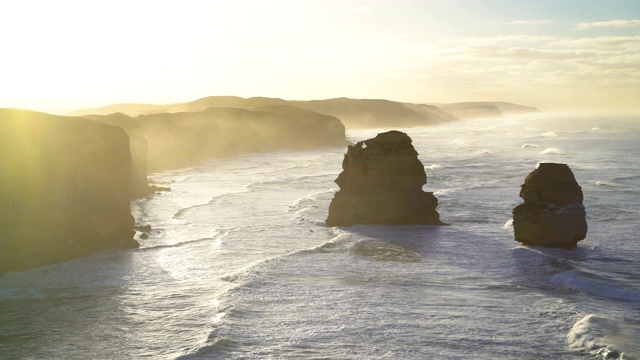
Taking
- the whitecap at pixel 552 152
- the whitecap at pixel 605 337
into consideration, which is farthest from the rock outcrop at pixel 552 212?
the whitecap at pixel 552 152

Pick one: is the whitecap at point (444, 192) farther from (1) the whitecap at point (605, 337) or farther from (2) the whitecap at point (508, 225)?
(1) the whitecap at point (605, 337)

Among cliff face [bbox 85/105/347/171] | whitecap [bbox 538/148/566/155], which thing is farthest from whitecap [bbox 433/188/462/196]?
whitecap [bbox 538/148/566/155]

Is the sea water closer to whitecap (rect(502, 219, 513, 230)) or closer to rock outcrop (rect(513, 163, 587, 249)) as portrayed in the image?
whitecap (rect(502, 219, 513, 230))

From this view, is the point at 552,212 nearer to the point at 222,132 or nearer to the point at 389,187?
the point at 389,187

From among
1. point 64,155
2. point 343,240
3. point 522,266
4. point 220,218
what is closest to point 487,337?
point 522,266

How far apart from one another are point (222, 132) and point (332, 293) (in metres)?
73.9

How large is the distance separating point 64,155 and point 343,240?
11.8m

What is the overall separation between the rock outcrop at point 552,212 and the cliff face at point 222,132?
4632 cm

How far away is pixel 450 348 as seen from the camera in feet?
50.9

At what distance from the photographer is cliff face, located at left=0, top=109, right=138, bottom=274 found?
24.2m

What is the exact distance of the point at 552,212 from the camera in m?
26.1

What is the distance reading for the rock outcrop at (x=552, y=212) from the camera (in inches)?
1021

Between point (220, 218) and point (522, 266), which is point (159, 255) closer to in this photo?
point (220, 218)

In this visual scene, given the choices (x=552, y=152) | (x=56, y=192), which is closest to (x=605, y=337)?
(x=56, y=192)
